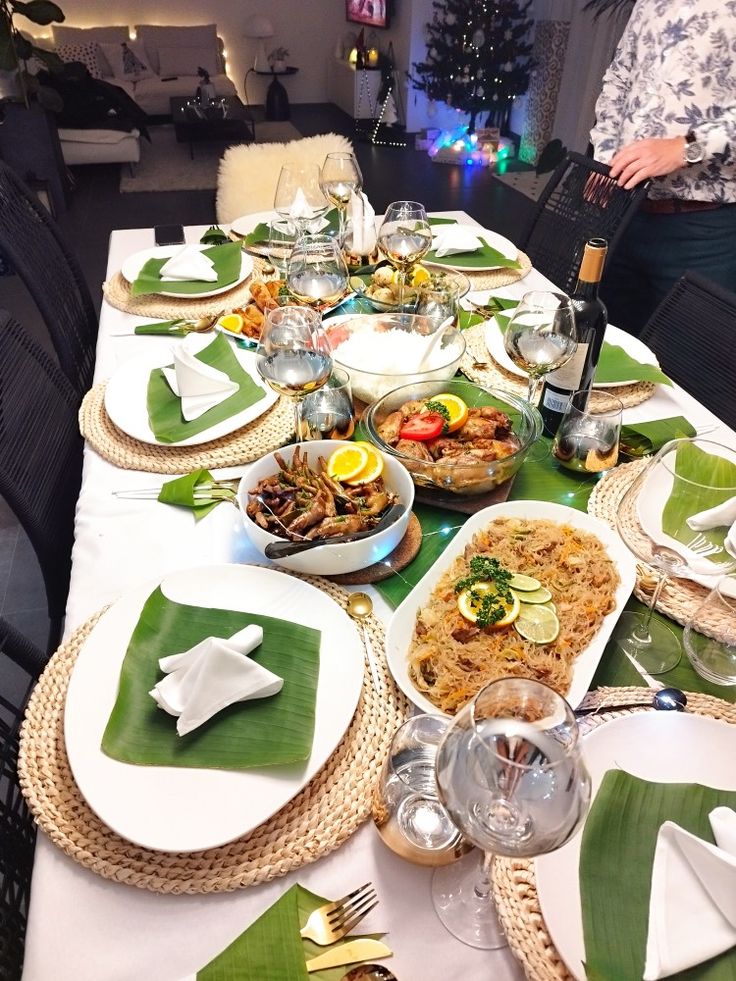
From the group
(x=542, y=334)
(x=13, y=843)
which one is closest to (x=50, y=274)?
(x=542, y=334)

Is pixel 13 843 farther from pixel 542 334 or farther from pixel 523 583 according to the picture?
pixel 542 334

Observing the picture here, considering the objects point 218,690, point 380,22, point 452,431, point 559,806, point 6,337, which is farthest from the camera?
point 380,22

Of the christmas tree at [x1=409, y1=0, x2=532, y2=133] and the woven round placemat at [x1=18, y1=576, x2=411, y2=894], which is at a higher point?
the christmas tree at [x1=409, y1=0, x2=532, y2=133]

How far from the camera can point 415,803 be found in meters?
0.68

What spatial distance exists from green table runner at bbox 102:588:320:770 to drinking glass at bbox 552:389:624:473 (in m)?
0.54

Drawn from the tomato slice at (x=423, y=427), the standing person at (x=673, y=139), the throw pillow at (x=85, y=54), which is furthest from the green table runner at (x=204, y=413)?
the throw pillow at (x=85, y=54)

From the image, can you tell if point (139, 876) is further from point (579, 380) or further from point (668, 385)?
point (668, 385)

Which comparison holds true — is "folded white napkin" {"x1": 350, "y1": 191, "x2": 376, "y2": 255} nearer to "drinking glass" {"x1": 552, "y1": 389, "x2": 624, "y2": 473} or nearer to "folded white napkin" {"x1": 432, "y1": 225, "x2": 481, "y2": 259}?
"folded white napkin" {"x1": 432, "y1": 225, "x2": 481, "y2": 259}

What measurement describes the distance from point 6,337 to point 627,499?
1152 millimetres

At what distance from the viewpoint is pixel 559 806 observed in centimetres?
53

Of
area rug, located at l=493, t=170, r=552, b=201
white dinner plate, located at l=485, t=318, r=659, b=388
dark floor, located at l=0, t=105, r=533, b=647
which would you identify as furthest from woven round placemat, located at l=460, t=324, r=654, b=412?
area rug, located at l=493, t=170, r=552, b=201

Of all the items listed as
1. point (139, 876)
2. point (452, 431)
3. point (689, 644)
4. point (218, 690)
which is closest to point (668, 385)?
point (452, 431)

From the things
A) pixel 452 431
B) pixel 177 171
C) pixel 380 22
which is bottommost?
pixel 177 171

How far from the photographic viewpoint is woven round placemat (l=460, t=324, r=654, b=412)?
131cm
